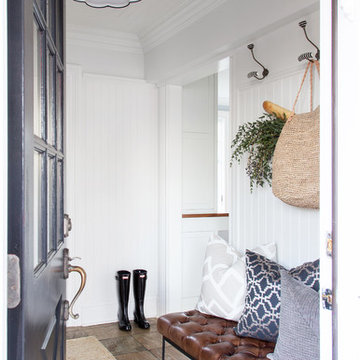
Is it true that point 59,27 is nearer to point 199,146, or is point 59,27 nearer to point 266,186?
point 266,186

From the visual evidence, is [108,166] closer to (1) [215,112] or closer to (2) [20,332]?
(1) [215,112]

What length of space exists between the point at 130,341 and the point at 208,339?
1481 millimetres

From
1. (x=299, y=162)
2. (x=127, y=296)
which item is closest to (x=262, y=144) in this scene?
(x=299, y=162)

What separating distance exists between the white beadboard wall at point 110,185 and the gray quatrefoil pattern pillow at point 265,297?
79.4 inches

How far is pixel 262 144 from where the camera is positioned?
2.64 metres

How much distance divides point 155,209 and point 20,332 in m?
3.68

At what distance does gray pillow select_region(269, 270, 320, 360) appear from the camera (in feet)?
5.84

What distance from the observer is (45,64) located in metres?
1.12
